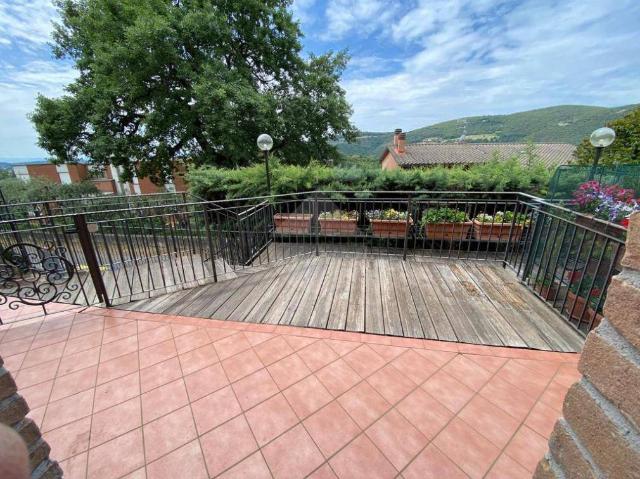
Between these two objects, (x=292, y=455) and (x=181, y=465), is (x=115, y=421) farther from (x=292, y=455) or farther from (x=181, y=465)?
(x=292, y=455)

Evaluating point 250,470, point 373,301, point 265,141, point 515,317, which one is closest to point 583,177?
point 515,317

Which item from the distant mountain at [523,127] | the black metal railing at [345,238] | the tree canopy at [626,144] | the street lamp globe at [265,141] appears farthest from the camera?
the distant mountain at [523,127]

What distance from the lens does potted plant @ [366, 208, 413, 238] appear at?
474 centimetres

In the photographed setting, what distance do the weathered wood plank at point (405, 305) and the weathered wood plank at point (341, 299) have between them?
547 mm

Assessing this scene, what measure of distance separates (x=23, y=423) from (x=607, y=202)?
14.6 ft

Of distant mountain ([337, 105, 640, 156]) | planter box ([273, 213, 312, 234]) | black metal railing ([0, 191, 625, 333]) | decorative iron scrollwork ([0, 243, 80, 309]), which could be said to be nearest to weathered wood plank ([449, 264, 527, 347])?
black metal railing ([0, 191, 625, 333])

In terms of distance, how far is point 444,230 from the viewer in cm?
472

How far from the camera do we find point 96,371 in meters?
2.03

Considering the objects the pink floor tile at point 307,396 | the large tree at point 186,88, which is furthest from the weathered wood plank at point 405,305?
the large tree at point 186,88

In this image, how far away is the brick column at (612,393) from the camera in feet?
1.91

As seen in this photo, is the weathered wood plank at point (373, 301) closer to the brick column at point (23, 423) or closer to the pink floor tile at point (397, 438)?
the pink floor tile at point (397, 438)

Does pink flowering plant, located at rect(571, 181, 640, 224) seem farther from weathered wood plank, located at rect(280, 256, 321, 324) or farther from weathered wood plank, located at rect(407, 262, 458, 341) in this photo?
weathered wood plank, located at rect(280, 256, 321, 324)

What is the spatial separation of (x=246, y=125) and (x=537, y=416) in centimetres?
1034

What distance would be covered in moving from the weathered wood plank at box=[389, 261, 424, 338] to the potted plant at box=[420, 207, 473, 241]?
4.71 feet
